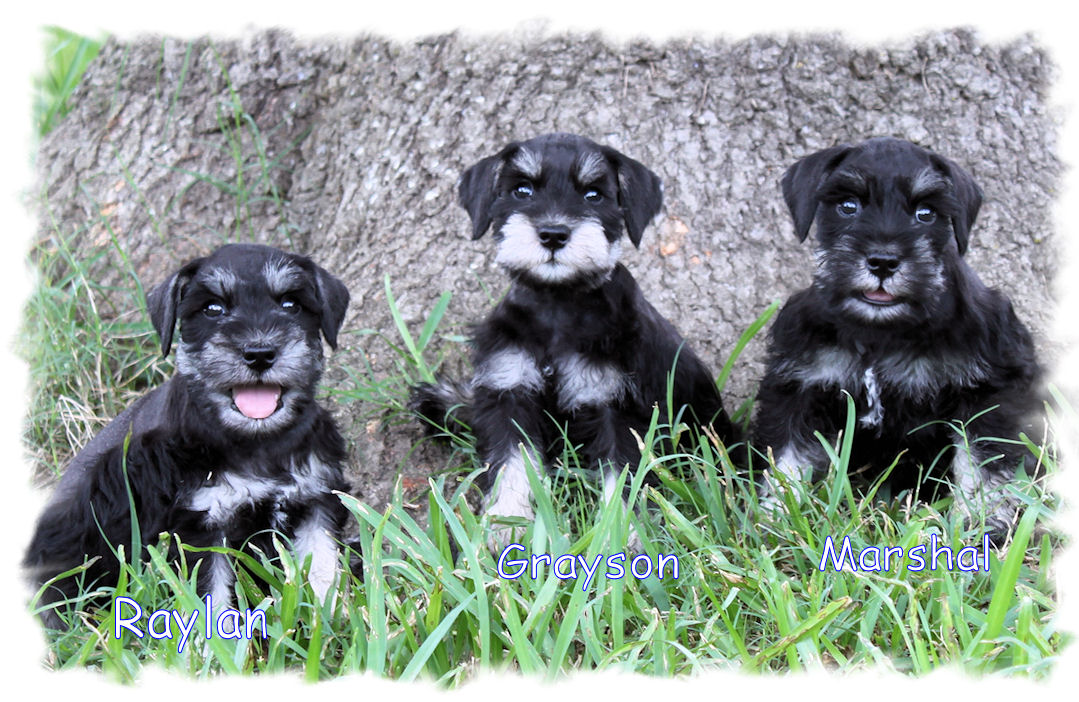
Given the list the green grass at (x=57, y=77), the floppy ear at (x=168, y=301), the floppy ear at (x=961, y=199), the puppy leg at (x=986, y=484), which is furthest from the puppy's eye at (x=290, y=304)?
the green grass at (x=57, y=77)

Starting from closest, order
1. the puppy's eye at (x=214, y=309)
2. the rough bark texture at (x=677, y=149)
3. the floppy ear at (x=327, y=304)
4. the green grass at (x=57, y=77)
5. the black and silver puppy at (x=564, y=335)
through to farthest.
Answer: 1. the puppy's eye at (x=214, y=309)
2. the floppy ear at (x=327, y=304)
3. the black and silver puppy at (x=564, y=335)
4. the rough bark texture at (x=677, y=149)
5. the green grass at (x=57, y=77)

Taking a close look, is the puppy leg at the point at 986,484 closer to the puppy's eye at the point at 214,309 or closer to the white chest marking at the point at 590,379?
the white chest marking at the point at 590,379

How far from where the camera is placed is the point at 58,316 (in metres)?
5.91

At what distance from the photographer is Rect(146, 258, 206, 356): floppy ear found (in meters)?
3.99

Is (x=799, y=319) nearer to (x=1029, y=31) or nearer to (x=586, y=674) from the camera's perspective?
(x=586, y=674)

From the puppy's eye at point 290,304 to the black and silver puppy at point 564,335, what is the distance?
0.85 metres

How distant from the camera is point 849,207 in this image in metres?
4.20

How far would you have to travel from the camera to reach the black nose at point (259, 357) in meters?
3.79

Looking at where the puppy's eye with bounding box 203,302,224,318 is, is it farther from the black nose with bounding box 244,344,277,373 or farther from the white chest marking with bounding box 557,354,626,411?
the white chest marking with bounding box 557,354,626,411

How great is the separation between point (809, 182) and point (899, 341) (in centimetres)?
74

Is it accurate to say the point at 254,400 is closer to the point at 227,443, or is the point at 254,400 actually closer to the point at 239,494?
the point at 227,443

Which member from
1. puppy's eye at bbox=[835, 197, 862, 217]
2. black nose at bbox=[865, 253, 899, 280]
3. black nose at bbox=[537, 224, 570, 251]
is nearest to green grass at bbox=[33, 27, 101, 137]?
black nose at bbox=[537, 224, 570, 251]

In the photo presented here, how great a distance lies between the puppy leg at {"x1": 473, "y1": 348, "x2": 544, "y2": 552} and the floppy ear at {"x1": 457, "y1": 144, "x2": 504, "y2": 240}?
1.91ft

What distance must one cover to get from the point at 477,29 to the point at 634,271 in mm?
1606
